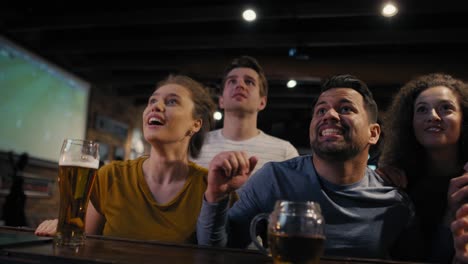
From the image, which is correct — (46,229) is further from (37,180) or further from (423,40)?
(37,180)

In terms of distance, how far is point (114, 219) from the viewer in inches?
56.1

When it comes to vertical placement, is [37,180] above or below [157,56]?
below

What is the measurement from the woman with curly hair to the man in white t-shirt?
2.47ft

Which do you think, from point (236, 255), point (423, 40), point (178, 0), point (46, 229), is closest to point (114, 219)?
point (46, 229)

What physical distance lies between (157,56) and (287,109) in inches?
107

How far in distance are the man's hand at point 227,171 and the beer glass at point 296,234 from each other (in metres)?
0.17

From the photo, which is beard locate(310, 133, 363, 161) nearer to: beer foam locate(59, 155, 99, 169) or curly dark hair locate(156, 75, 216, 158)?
curly dark hair locate(156, 75, 216, 158)

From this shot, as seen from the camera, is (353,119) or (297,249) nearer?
(297,249)

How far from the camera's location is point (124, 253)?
888 mm

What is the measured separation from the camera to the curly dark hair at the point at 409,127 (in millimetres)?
1638

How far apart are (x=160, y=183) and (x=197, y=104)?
41 cm

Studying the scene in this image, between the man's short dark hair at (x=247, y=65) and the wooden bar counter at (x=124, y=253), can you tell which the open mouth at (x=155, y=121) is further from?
the man's short dark hair at (x=247, y=65)

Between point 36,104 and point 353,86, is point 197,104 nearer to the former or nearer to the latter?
point 353,86

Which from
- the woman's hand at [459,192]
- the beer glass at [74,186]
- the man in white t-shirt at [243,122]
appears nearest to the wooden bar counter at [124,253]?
the beer glass at [74,186]
